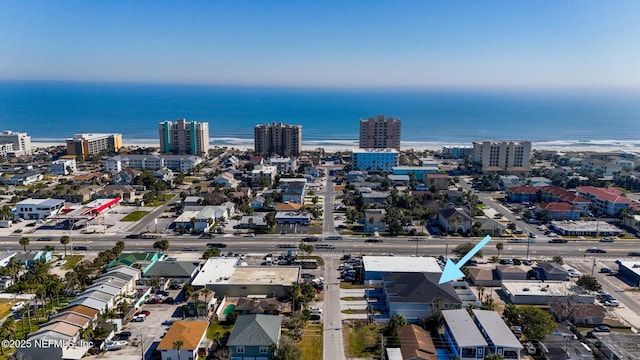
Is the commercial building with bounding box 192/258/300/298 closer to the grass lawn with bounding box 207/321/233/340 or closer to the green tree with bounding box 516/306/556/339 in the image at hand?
the grass lawn with bounding box 207/321/233/340

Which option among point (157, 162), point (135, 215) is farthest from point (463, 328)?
point (157, 162)

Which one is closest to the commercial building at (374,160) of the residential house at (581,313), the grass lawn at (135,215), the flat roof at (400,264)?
the grass lawn at (135,215)

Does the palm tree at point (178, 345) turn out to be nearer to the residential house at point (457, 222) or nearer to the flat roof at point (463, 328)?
the flat roof at point (463, 328)

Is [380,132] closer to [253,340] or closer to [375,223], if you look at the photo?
[375,223]

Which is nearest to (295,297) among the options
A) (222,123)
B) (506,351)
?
(506,351)

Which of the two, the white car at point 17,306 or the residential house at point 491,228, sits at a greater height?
the residential house at point 491,228
